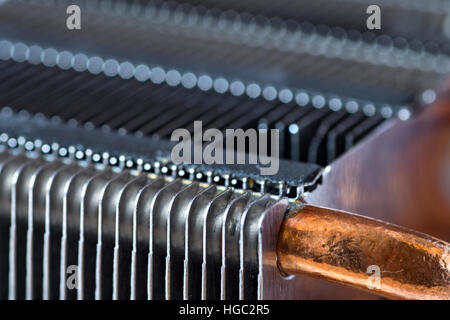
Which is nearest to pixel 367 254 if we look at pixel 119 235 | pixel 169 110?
pixel 119 235

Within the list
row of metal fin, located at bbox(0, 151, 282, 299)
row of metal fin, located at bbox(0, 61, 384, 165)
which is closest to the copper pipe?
row of metal fin, located at bbox(0, 151, 282, 299)

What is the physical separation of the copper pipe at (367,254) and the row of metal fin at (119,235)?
0.04 meters

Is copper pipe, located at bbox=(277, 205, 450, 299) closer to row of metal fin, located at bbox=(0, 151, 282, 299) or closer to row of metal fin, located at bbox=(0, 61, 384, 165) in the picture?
row of metal fin, located at bbox=(0, 151, 282, 299)

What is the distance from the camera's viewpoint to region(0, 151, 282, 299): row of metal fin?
70 centimetres

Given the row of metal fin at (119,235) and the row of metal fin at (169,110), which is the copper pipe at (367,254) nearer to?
the row of metal fin at (119,235)

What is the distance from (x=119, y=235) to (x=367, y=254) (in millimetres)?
224

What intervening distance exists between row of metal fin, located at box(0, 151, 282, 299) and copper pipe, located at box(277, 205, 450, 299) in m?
0.04

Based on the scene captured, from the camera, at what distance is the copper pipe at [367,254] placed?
63cm

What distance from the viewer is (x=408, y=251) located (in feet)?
2.08

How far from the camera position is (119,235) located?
0.75m

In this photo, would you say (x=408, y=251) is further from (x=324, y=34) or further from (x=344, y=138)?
(x=324, y=34)

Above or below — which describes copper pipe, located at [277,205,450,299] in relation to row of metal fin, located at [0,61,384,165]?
below
